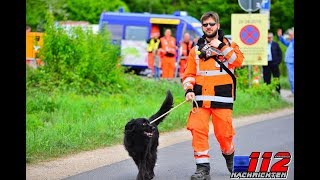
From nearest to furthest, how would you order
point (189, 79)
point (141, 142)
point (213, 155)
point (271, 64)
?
point (141, 142), point (189, 79), point (213, 155), point (271, 64)

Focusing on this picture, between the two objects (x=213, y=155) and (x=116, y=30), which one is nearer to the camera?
(x=213, y=155)

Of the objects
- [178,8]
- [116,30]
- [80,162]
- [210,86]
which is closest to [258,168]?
[210,86]

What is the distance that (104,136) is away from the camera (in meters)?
13.5

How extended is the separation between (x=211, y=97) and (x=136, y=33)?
1010 inches

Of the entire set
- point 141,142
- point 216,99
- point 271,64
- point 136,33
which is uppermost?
point 136,33

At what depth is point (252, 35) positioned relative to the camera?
70.1ft

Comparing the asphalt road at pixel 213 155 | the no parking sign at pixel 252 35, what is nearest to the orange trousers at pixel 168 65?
the no parking sign at pixel 252 35

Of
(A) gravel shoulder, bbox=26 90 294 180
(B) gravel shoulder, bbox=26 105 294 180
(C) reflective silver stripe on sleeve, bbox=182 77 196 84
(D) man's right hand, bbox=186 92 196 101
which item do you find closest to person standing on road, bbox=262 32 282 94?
(A) gravel shoulder, bbox=26 90 294 180

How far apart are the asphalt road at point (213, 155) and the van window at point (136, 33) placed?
18.2 meters

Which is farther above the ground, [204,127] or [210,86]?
[210,86]

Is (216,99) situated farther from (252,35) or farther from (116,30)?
(116,30)

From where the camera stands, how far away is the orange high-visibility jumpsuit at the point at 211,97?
939cm

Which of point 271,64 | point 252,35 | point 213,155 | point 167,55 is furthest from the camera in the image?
point 167,55

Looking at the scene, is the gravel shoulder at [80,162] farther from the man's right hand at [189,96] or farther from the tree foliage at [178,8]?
the tree foliage at [178,8]
